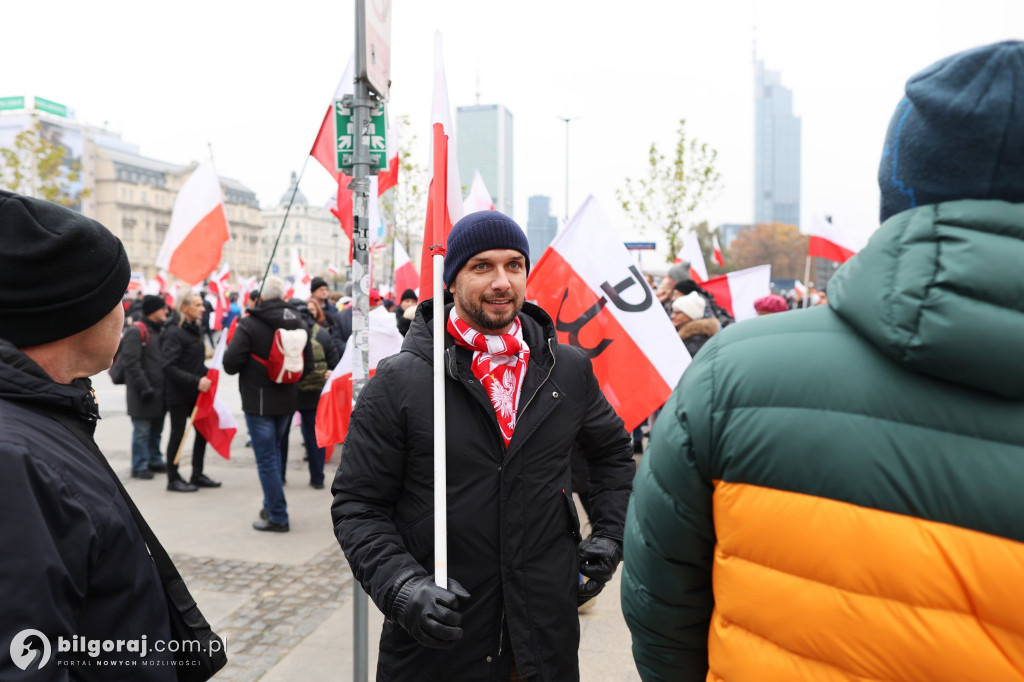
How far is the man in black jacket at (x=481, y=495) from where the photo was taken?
2119mm

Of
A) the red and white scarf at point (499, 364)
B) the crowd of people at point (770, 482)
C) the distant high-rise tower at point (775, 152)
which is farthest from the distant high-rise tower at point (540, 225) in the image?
the distant high-rise tower at point (775, 152)

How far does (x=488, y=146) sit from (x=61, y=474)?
6002 millimetres

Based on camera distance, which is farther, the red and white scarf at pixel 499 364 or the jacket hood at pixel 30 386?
the red and white scarf at pixel 499 364

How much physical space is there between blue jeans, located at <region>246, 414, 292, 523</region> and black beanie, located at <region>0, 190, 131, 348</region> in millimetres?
4767

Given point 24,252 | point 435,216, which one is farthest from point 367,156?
point 24,252

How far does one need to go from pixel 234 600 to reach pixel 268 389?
199 centimetres

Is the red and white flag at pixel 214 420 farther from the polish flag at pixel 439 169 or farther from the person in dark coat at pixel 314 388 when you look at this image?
the polish flag at pixel 439 169

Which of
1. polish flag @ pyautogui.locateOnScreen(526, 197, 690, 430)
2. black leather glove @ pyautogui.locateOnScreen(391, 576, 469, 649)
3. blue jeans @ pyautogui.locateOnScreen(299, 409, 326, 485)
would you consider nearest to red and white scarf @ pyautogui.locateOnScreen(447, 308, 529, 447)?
black leather glove @ pyautogui.locateOnScreen(391, 576, 469, 649)

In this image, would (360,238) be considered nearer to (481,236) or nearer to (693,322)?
(481,236)

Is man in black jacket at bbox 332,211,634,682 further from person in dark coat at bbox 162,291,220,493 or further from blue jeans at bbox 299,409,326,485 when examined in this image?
blue jeans at bbox 299,409,326,485

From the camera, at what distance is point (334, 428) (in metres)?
5.41

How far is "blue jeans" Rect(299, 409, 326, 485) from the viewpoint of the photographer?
7.75m

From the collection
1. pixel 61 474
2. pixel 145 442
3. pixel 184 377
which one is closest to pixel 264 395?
pixel 184 377

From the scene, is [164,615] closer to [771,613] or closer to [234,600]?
[771,613]
